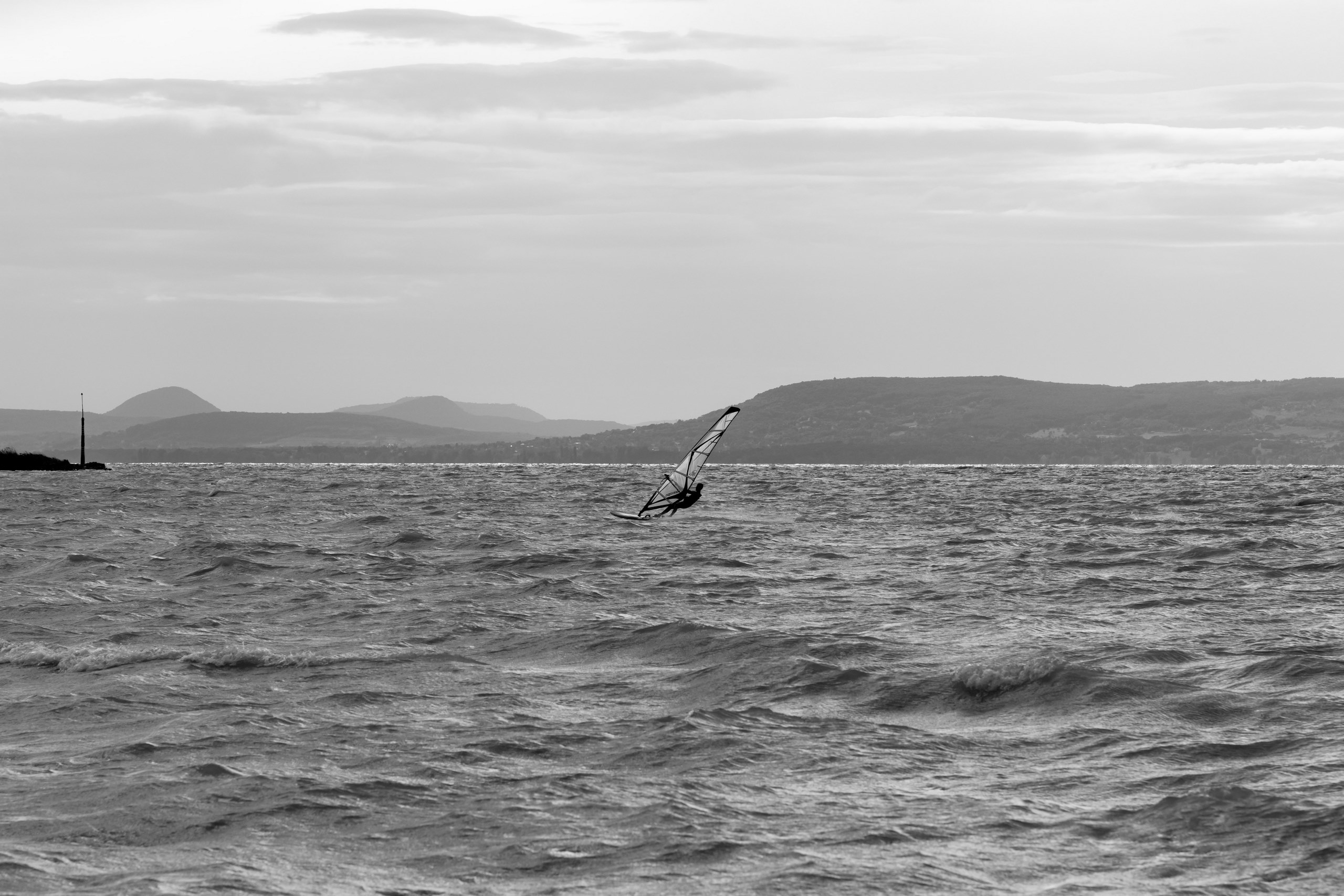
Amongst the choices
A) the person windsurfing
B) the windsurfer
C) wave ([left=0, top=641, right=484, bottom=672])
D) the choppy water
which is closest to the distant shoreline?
the person windsurfing

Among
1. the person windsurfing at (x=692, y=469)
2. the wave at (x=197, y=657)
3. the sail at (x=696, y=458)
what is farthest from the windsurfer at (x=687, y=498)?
the wave at (x=197, y=657)

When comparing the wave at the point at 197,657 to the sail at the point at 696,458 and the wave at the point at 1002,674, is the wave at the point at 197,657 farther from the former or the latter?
the sail at the point at 696,458

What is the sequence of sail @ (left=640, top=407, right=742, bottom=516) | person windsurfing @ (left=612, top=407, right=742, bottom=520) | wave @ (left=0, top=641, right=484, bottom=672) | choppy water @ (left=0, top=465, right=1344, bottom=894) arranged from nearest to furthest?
choppy water @ (left=0, top=465, right=1344, bottom=894), wave @ (left=0, top=641, right=484, bottom=672), sail @ (left=640, top=407, right=742, bottom=516), person windsurfing @ (left=612, top=407, right=742, bottom=520)

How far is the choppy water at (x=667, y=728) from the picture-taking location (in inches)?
476

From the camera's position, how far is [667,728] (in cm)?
1728

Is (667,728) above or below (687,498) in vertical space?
below

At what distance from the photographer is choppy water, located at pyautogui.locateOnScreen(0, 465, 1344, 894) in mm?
12086

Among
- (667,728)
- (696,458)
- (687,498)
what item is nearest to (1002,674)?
(667,728)

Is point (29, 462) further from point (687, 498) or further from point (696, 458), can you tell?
point (696, 458)

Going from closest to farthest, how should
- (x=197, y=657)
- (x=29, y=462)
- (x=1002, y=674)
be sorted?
1. (x=1002, y=674)
2. (x=197, y=657)
3. (x=29, y=462)

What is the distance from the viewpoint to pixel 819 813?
13547 mm

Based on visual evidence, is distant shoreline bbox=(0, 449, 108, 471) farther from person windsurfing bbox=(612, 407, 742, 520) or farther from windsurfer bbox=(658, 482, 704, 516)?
windsurfer bbox=(658, 482, 704, 516)

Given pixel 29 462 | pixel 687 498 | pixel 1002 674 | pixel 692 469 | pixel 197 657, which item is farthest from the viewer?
pixel 29 462

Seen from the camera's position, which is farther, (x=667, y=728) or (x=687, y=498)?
(x=687, y=498)
